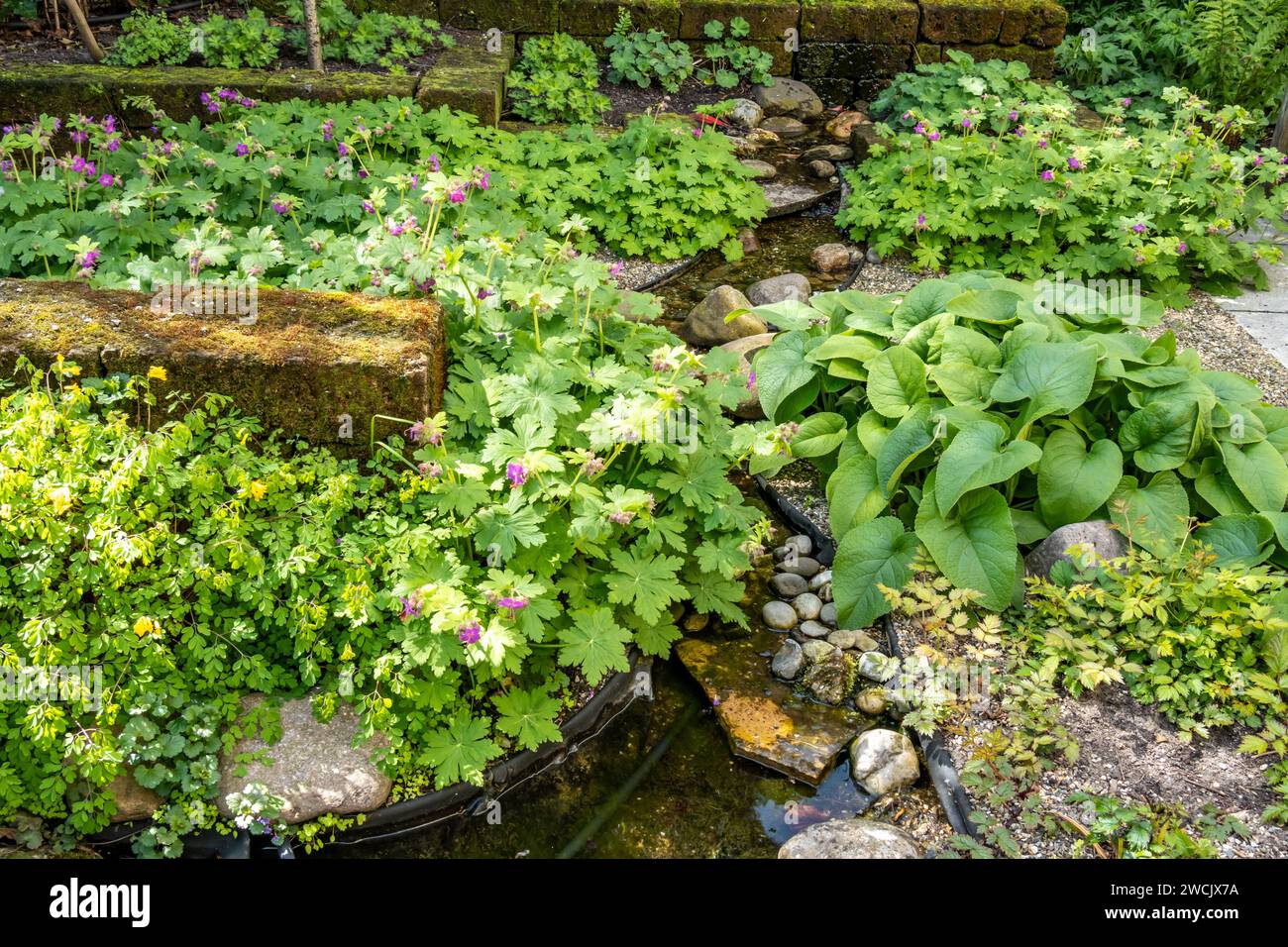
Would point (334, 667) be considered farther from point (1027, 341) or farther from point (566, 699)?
point (1027, 341)

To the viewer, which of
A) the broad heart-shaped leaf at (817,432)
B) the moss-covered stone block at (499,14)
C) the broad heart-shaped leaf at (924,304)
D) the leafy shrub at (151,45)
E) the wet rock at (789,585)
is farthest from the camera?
the moss-covered stone block at (499,14)

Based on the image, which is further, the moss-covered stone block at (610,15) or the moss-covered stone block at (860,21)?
the moss-covered stone block at (860,21)

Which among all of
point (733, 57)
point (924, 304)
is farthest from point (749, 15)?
point (924, 304)

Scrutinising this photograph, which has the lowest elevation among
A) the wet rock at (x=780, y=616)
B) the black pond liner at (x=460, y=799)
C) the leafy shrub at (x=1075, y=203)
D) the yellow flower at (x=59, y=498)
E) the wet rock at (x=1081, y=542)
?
the black pond liner at (x=460, y=799)

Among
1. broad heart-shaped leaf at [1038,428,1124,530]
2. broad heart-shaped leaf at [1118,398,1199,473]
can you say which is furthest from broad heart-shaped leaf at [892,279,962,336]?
broad heart-shaped leaf at [1118,398,1199,473]

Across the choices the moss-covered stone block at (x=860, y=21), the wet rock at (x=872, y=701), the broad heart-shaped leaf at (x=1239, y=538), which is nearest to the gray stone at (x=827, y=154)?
the moss-covered stone block at (x=860, y=21)

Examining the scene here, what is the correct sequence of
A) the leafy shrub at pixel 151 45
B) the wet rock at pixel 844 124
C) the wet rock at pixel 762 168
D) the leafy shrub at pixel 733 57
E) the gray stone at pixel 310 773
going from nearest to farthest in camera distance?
the gray stone at pixel 310 773 < the leafy shrub at pixel 151 45 < the wet rock at pixel 762 168 < the wet rock at pixel 844 124 < the leafy shrub at pixel 733 57

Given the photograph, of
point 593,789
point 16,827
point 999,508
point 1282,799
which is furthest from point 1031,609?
point 16,827

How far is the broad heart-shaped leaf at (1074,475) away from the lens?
11.5 ft

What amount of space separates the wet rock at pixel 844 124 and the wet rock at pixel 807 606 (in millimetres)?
4769

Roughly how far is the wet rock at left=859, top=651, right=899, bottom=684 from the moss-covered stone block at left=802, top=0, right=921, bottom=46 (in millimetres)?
6234

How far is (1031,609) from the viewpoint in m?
3.46

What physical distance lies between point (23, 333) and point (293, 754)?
1.57m

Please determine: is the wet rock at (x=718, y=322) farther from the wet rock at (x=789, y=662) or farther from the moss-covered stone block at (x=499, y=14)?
the moss-covered stone block at (x=499, y=14)
